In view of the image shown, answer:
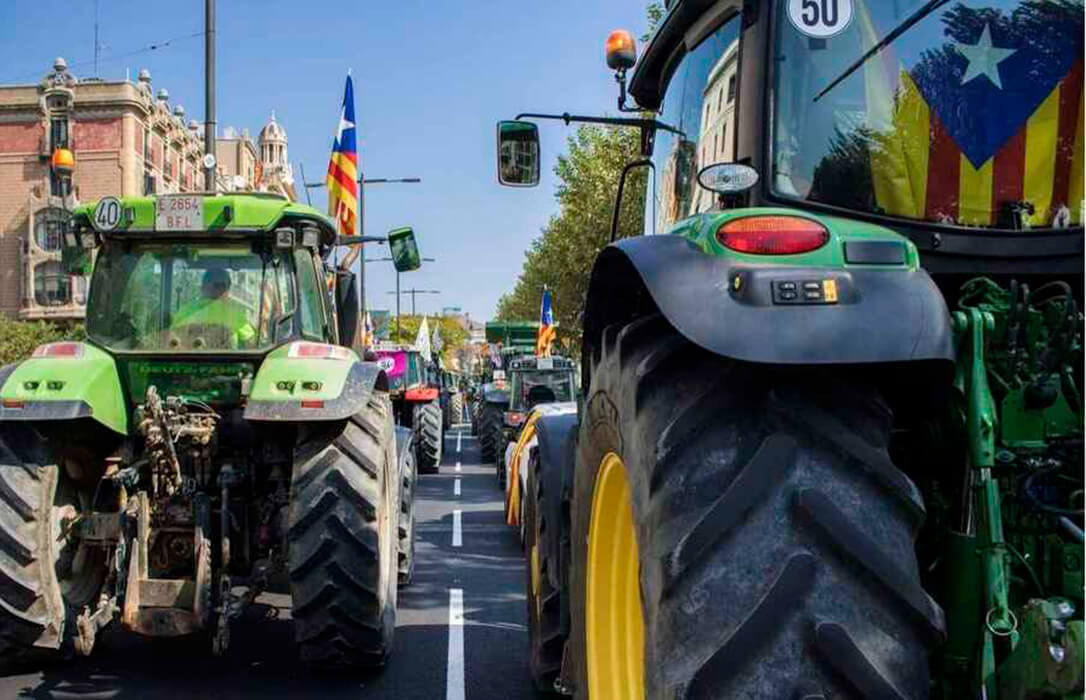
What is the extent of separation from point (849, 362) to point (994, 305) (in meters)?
0.60

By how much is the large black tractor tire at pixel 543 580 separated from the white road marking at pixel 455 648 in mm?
785

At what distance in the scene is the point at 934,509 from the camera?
2498 mm

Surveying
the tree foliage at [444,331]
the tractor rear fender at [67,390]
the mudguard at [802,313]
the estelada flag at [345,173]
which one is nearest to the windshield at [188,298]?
the tractor rear fender at [67,390]

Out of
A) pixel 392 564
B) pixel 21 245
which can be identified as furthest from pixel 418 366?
pixel 21 245

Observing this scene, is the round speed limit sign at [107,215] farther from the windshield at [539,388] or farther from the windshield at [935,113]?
the windshield at [539,388]

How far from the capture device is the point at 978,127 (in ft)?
9.32

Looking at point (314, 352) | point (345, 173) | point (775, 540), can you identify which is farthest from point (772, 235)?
point (345, 173)

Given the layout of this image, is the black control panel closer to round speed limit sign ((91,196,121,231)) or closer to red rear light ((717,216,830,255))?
red rear light ((717,216,830,255))

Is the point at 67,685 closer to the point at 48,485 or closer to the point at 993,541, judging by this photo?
the point at 48,485

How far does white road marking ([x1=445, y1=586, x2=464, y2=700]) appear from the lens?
569 cm

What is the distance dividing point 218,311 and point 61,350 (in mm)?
862

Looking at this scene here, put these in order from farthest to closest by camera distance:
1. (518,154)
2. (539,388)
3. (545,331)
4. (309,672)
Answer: (545,331)
(539,388)
(309,672)
(518,154)

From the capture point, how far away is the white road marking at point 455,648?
5.69m

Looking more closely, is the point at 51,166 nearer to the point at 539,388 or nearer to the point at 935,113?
the point at 539,388
